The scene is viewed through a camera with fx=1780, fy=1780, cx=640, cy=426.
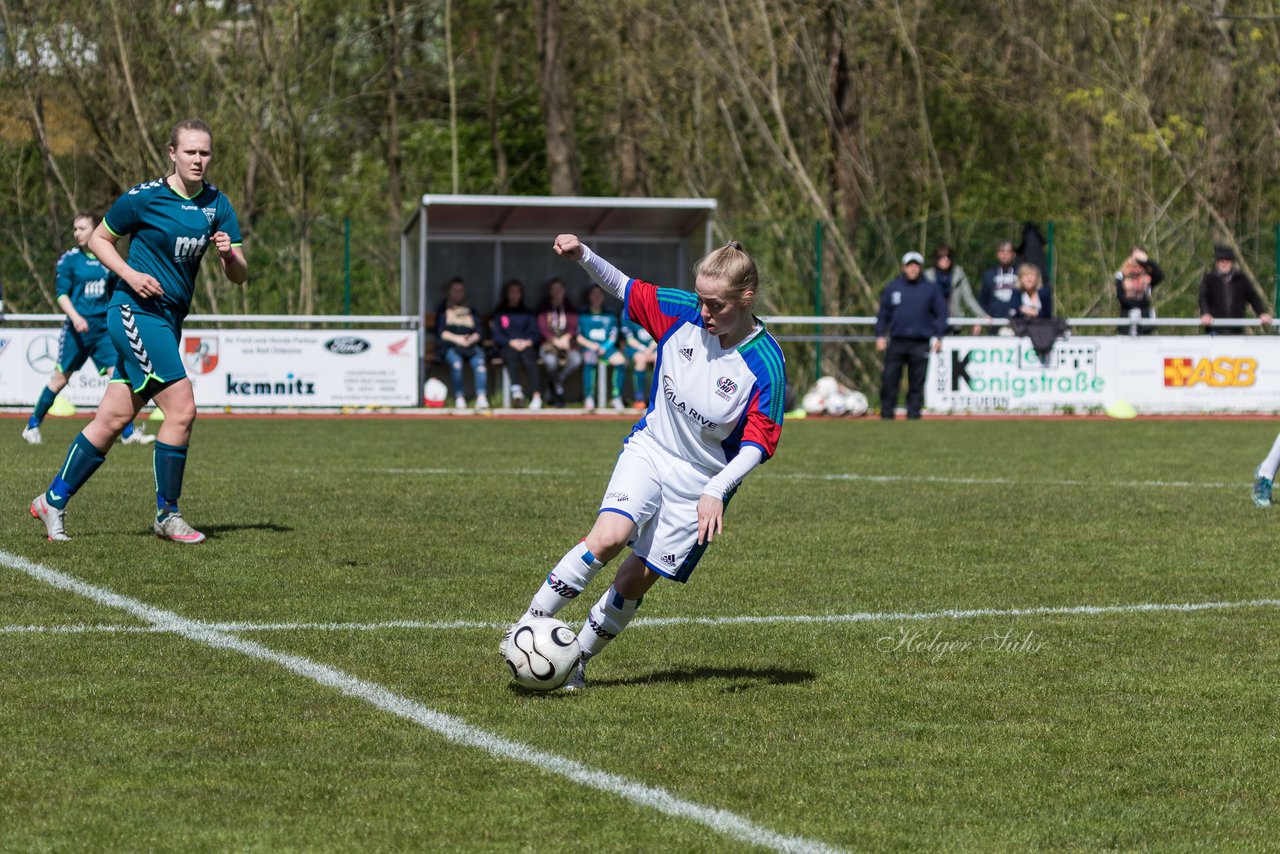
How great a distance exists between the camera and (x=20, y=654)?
6012mm

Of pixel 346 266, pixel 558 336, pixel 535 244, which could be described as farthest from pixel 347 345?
pixel 535 244

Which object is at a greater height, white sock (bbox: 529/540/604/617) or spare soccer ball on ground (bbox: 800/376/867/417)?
white sock (bbox: 529/540/604/617)

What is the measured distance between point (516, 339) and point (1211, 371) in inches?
354

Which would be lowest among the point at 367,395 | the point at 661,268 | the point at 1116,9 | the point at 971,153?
the point at 367,395

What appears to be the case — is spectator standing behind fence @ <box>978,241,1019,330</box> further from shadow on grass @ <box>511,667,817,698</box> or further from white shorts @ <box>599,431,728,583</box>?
white shorts @ <box>599,431,728,583</box>

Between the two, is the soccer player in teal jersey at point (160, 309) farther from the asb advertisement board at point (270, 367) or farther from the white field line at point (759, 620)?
the asb advertisement board at point (270, 367)

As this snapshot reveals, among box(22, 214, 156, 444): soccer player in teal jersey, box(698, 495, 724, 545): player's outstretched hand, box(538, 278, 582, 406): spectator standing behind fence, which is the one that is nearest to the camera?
box(698, 495, 724, 545): player's outstretched hand

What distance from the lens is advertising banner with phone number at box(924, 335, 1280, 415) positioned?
2269cm

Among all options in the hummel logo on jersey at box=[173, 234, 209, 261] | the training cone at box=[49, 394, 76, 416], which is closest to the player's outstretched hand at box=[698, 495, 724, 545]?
the hummel logo on jersey at box=[173, 234, 209, 261]

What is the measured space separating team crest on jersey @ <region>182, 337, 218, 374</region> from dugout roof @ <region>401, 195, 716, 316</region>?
9.39ft

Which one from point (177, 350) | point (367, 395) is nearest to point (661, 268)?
point (367, 395)

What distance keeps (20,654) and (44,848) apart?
228 centimetres

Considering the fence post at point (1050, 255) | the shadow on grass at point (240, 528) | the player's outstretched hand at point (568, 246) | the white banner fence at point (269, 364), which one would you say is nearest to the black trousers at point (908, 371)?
the fence post at point (1050, 255)

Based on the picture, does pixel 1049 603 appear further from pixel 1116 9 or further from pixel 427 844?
pixel 1116 9
